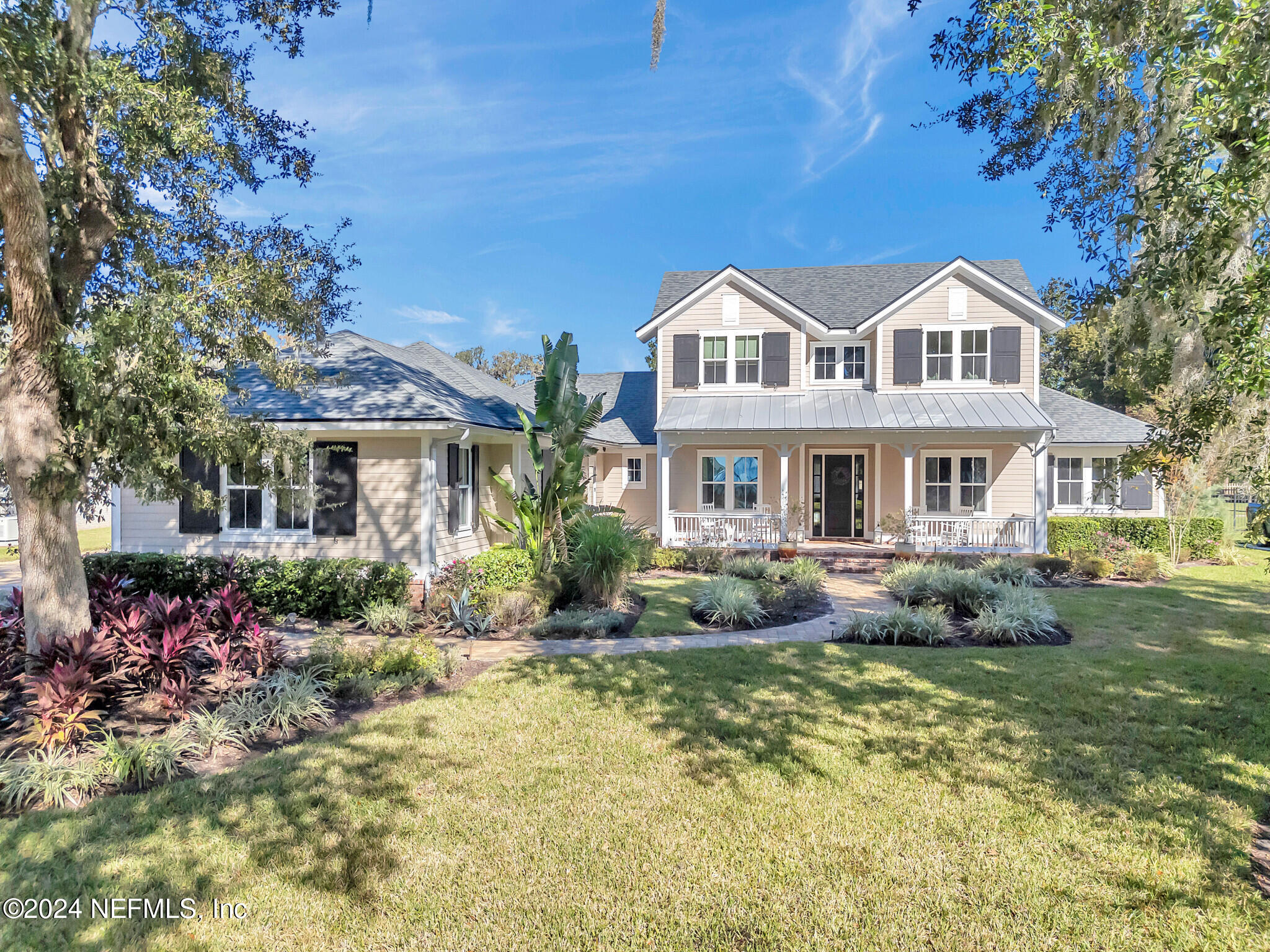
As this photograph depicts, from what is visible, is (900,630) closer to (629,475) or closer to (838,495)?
(838,495)

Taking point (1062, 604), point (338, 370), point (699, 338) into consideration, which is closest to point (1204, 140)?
point (1062, 604)

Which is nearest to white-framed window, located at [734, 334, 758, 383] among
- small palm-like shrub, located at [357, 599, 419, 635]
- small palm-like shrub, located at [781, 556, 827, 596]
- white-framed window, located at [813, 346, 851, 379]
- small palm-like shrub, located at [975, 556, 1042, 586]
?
white-framed window, located at [813, 346, 851, 379]

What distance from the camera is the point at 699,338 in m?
18.5

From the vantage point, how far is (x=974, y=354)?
17531 millimetres

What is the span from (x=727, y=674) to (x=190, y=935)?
5214 millimetres

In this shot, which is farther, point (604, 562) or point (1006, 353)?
point (1006, 353)

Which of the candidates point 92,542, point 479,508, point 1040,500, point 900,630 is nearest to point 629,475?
point 479,508

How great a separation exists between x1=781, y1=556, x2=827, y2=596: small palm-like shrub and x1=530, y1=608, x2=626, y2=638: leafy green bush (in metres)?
4.07

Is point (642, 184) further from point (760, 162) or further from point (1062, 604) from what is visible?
A: point (1062, 604)

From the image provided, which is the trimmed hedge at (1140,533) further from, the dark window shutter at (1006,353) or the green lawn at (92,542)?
the green lawn at (92,542)

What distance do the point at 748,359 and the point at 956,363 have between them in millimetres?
5885

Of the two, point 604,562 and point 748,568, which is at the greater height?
point 604,562

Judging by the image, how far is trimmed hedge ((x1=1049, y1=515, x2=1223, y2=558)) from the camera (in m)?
16.6

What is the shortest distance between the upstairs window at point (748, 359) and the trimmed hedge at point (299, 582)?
11787 mm
